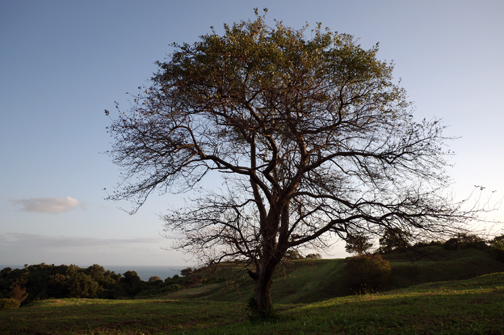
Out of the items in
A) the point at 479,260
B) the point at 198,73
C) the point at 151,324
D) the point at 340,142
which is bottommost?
the point at 151,324

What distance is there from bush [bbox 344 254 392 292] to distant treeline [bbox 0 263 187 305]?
783 inches

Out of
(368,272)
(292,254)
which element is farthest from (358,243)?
(368,272)

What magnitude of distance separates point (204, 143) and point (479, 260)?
32895 mm

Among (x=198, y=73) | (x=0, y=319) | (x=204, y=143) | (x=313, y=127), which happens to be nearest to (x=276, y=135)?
(x=313, y=127)

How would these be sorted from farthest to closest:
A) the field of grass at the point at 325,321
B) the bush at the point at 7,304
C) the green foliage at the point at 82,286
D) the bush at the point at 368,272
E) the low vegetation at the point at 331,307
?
the green foliage at the point at 82,286 < the bush at the point at 368,272 < the bush at the point at 7,304 < the low vegetation at the point at 331,307 < the field of grass at the point at 325,321

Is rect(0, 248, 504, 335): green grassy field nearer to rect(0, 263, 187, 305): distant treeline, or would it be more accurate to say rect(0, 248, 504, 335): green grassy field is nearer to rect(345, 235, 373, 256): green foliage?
rect(345, 235, 373, 256): green foliage

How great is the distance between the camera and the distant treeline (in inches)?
1371

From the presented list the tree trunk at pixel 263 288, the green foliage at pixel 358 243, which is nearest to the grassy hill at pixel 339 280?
the tree trunk at pixel 263 288

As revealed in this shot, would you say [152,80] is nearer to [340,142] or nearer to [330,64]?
[330,64]

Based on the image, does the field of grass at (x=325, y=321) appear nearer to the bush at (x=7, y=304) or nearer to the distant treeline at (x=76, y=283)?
the bush at (x=7, y=304)

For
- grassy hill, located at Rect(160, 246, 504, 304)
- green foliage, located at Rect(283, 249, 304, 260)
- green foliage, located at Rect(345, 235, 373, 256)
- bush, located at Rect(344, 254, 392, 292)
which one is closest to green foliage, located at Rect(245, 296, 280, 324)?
green foliage, located at Rect(283, 249, 304, 260)

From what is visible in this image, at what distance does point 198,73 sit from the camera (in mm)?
9758

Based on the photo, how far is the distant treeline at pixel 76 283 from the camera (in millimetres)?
34812

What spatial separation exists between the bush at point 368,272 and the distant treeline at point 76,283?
19.9 meters
